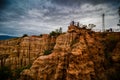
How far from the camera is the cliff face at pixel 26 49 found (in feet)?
94.0

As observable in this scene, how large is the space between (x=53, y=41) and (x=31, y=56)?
4.64 meters

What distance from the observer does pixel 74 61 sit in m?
21.5

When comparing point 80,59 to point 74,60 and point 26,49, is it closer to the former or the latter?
point 74,60

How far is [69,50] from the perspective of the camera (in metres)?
22.7

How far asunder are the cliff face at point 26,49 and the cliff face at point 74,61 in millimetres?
4200

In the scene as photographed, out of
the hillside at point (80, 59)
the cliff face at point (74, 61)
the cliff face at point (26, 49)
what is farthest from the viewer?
the cliff face at point (26, 49)

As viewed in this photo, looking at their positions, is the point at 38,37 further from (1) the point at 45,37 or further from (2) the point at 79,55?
(2) the point at 79,55

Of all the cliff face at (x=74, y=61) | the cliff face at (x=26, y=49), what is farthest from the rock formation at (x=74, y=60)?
the cliff face at (x=26, y=49)

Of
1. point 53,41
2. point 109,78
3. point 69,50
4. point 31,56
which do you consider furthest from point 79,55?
point 31,56

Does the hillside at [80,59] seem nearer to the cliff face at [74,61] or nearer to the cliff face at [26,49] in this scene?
the cliff face at [74,61]

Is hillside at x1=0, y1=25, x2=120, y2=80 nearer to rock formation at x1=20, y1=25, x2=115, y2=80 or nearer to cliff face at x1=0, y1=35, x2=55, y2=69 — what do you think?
rock formation at x1=20, y1=25, x2=115, y2=80

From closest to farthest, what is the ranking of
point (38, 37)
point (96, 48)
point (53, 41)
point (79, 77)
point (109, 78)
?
point (79, 77) → point (109, 78) → point (96, 48) → point (53, 41) → point (38, 37)

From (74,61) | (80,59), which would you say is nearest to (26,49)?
(74,61)

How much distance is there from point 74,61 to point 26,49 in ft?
37.2
